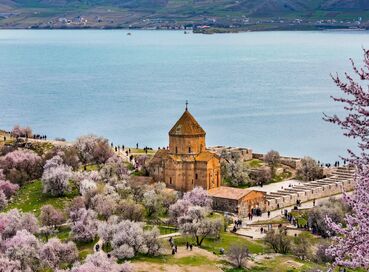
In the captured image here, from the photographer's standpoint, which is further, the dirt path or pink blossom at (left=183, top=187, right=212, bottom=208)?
pink blossom at (left=183, top=187, right=212, bottom=208)

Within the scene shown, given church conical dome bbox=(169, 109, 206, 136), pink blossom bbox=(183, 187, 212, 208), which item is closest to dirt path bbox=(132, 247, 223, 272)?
pink blossom bbox=(183, 187, 212, 208)

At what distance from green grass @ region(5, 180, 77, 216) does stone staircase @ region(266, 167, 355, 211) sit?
15.6m

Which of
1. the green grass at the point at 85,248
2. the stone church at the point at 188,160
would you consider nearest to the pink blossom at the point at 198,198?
the stone church at the point at 188,160

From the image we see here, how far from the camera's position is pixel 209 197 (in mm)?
56438

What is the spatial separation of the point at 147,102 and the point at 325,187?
74993 mm

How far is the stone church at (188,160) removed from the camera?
5847cm

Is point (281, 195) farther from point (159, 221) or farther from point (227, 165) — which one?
point (159, 221)

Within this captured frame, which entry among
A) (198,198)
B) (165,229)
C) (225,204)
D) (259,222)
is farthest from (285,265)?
(225,204)

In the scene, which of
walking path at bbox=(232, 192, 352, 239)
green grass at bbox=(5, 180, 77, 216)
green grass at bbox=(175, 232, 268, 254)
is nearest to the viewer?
green grass at bbox=(175, 232, 268, 254)

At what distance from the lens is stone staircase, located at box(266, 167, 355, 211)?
192ft

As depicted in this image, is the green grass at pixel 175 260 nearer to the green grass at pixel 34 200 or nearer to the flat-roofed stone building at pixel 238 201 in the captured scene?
the flat-roofed stone building at pixel 238 201

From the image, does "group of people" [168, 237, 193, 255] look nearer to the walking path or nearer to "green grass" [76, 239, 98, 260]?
"green grass" [76, 239, 98, 260]

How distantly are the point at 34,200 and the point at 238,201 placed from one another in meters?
15.6

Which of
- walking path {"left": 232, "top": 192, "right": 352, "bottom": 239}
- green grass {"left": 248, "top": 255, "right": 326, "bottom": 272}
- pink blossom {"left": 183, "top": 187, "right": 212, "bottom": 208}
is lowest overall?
walking path {"left": 232, "top": 192, "right": 352, "bottom": 239}
